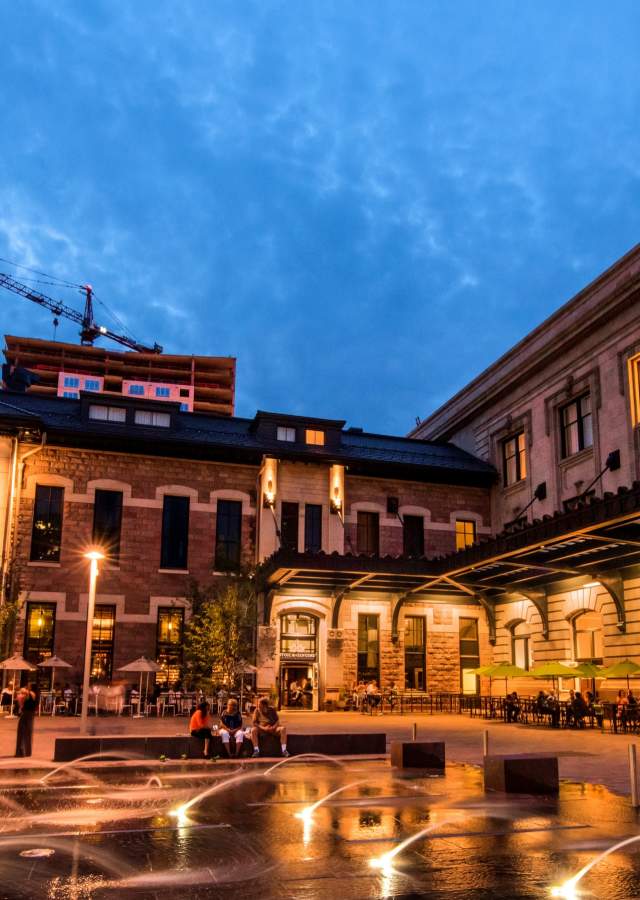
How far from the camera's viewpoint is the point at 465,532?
4112cm

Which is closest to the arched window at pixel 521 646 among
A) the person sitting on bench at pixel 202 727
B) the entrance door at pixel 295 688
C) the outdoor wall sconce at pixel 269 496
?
the entrance door at pixel 295 688

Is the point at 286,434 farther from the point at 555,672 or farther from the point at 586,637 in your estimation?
the point at 555,672

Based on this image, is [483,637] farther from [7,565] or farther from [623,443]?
[7,565]

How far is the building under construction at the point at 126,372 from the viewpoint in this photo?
12162 centimetres

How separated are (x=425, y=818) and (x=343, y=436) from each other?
3114 centimetres

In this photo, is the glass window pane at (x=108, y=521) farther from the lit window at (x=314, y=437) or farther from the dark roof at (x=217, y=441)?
the lit window at (x=314, y=437)

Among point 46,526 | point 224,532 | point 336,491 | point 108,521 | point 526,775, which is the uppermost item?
point 336,491

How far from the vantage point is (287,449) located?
3825 cm

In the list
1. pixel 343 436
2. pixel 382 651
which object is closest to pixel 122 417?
pixel 343 436

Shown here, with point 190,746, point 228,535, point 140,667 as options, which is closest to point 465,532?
point 228,535

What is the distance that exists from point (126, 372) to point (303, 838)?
396 ft

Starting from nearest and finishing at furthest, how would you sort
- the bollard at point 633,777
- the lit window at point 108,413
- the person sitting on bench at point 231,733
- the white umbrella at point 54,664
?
1. the bollard at point 633,777
2. the person sitting on bench at point 231,733
3. the white umbrella at point 54,664
4. the lit window at point 108,413

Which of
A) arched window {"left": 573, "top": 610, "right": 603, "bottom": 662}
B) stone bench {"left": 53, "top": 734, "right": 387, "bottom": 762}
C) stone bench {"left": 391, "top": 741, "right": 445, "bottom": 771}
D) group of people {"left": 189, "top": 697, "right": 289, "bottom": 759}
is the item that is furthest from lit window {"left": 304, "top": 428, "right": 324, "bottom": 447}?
Result: stone bench {"left": 391, "top": 741, "right": 445, "bottom": 771}

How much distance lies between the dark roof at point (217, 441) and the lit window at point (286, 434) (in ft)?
1.38
